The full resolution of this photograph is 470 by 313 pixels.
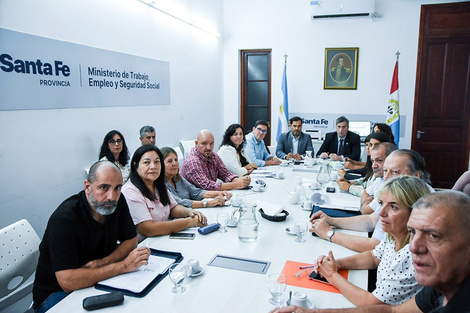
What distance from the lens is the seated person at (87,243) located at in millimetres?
1613

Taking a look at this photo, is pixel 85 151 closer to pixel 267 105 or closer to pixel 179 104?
pixel 179 104

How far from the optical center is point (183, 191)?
3055mm

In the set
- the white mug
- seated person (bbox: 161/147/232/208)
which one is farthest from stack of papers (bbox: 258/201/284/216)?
seated person (bbox: 161/147/232/208)

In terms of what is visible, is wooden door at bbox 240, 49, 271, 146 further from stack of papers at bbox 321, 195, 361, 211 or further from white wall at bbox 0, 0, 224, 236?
stack of papers at bbox 321, 195, 361, 211

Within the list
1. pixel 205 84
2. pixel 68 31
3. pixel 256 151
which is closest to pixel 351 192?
pixel 256 151

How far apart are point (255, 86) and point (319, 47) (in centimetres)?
147

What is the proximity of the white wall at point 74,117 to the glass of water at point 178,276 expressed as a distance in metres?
2.05

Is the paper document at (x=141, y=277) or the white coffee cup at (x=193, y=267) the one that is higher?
the white coffee cup at (x=193, y=267)

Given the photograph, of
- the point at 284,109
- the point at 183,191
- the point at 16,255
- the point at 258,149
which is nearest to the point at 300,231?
the point at 183,191

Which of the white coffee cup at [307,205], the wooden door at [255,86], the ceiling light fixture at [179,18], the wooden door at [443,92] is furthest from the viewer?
the wooden door at [255,86]

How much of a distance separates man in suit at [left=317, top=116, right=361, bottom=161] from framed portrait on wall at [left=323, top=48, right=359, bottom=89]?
1.40 metres

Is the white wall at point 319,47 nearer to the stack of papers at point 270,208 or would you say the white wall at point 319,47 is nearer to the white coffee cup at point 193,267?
the stack of papers at point 270,208

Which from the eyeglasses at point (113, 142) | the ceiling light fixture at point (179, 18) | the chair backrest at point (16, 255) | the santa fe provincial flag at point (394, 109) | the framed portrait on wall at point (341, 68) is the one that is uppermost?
the ceiling light fixture at point (179, 18)

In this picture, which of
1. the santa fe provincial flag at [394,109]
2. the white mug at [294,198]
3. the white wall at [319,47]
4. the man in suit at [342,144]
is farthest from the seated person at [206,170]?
the santa fe provincial flag at [394,109]
